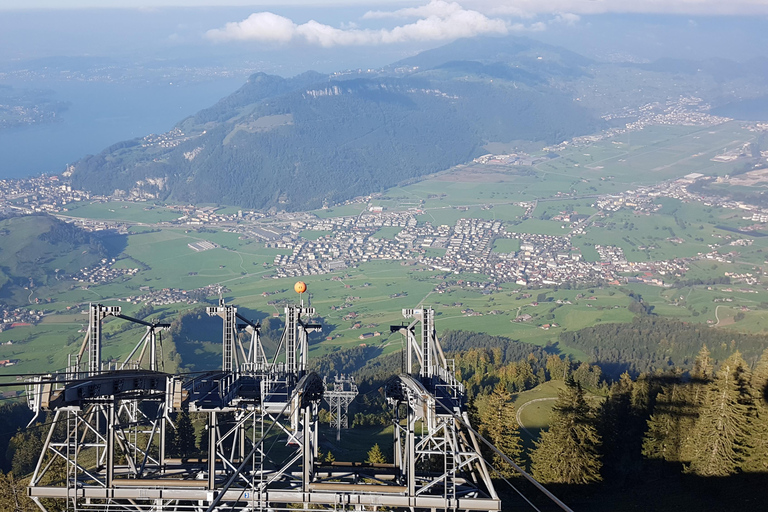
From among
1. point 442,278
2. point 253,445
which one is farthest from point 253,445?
point 442,278

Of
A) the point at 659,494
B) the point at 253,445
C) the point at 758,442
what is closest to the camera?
the point at 253,445

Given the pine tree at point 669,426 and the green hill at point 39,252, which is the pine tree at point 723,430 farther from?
the green hill at point 39,252

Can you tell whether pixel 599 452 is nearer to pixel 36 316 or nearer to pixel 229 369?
pixel 229 369

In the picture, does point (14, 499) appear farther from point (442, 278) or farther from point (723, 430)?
point (442, 278)

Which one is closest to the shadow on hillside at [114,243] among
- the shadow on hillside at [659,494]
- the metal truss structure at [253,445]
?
the metal truss structure at [253,445]

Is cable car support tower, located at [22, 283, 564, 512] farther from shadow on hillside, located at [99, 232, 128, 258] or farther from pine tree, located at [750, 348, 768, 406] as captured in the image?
shadow on hillside, located at [99, 232, 128, 258]

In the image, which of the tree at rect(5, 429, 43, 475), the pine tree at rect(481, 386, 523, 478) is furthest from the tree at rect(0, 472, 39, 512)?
the pine tree at rect(481, 386, 523, 478)
